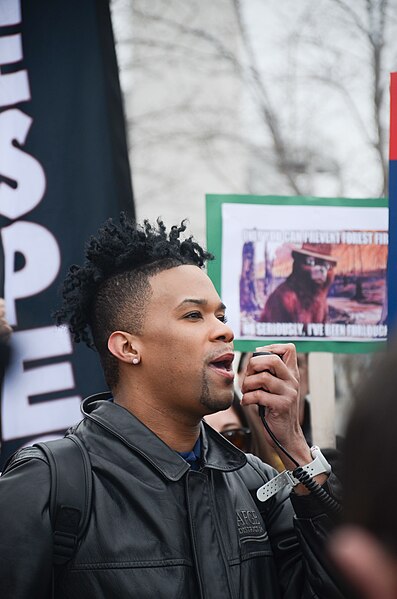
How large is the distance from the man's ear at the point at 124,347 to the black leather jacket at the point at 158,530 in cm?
18

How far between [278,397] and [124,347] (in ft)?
1.58

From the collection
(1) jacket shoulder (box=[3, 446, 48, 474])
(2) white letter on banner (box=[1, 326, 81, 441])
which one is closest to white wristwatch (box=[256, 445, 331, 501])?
(1) jacket shoulder (box=[3, 446, 48, 474])

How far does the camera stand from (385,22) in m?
9.24

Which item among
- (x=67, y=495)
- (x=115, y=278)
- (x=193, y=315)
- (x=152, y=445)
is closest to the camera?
(x=67, y=495)

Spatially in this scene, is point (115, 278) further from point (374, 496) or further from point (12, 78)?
point (374, 496)

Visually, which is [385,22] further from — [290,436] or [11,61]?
[290,436]

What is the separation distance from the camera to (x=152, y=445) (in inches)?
91.9

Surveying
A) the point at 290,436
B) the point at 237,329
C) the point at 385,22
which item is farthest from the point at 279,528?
the point at 385,22

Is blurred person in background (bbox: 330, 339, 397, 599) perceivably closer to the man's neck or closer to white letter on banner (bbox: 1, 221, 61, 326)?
the man's neck

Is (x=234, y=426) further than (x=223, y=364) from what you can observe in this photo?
Yes

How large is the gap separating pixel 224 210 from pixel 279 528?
172cm

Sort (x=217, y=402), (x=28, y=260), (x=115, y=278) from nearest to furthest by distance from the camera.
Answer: (x=217, y=402) → (x=115, y=278) → (x=28, y=260)

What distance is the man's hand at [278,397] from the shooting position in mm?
2514

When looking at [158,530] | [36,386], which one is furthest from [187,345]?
[36,386]
